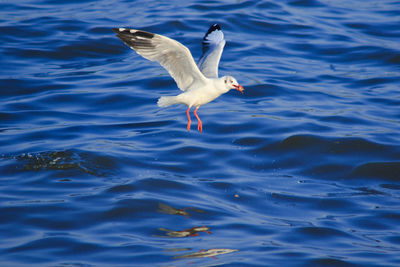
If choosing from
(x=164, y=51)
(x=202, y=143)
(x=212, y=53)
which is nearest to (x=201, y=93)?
(x=164, y=51)

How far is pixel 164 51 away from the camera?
8.38 meters

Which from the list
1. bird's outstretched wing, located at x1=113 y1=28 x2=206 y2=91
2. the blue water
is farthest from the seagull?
the blue water

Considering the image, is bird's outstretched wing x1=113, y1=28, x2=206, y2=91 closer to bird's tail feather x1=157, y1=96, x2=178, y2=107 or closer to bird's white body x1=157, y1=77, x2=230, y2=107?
bird's white body x1=157, y1=77, x2=230, y2=107

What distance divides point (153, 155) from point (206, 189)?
5.07ft

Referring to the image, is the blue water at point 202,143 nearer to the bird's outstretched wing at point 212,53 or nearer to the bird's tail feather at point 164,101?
the bird's tail feather at point 164,101

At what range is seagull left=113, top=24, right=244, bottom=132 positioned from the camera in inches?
322

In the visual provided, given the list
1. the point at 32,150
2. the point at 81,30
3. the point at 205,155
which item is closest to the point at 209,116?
the point at 205,155

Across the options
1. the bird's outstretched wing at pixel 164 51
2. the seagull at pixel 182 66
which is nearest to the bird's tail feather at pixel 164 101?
the seagull at pixel 182 66

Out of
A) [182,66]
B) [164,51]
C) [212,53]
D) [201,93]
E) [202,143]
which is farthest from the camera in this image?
[202,143]

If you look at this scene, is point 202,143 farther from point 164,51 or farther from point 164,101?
point 164,51

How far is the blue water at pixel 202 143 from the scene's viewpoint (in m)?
7.61

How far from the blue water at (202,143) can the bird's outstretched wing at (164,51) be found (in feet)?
5.50

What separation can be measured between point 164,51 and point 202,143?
9.76ft

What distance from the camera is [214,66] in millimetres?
9523
